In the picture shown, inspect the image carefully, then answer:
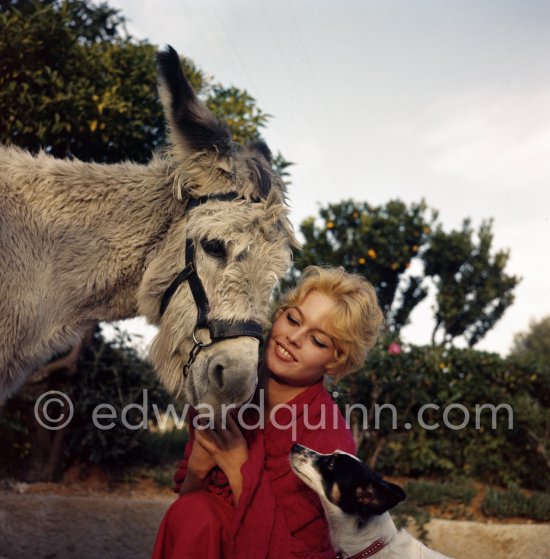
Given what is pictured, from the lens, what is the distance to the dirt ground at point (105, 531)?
16.2 feet

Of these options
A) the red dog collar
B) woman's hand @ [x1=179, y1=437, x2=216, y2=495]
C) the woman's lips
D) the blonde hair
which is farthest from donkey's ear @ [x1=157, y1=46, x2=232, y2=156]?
the red dog collar

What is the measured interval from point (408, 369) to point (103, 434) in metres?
3.94

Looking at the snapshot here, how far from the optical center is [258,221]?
2609 millimetres

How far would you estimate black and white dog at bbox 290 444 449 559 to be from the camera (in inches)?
111

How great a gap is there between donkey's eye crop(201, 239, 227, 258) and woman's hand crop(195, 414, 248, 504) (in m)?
0.73

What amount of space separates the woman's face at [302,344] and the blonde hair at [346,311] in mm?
37

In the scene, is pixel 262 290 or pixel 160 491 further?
pixel 160 491

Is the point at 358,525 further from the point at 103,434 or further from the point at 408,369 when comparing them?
the point at 408,369

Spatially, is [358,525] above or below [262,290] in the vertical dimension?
below

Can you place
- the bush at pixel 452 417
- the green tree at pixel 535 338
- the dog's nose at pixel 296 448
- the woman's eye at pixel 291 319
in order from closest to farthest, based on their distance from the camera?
the dog's nose at pixel 296 448, the woman's eye at pixel 291 319, the bush at pixel 452 417, the green tree at pixel 535 338

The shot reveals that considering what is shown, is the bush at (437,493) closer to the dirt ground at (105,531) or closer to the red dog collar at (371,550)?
the dirt ground at (105,531)

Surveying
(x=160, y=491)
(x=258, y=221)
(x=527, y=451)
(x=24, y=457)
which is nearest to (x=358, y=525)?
(x=258, y=221)

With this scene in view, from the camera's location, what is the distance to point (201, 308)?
257 cm

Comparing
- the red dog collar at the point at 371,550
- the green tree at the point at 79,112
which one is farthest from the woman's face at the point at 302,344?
the green tree at the point at 79,112
